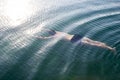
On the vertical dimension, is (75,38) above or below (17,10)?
below

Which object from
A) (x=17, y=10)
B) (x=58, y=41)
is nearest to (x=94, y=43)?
(x=58, y=41)

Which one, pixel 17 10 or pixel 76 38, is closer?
pixel 76 38

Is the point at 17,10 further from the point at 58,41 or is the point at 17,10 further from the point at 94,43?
the point at 94,43

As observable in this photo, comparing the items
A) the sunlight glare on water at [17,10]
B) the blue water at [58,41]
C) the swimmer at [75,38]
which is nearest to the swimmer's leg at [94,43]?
the swimmer at [75,38]

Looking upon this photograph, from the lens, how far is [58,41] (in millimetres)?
15789

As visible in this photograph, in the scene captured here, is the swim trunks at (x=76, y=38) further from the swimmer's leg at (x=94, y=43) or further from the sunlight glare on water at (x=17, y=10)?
the sunlight glare on water at (x=17, y=10)

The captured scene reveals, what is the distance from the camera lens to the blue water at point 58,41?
1370cm

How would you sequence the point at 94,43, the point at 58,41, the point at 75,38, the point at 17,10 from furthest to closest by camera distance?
1. the point at 17,10
2. the point at 75,38
3. the point at 58,41
4. the point at 94,43

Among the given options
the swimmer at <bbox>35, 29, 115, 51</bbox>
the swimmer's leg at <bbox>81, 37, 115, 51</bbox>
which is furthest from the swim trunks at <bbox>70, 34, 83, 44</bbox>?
the swimmer's leg at <bbox>81, 37, 115, 51</bbox>

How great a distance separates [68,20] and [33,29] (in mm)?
2309

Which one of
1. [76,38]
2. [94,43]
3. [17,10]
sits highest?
[17,10]

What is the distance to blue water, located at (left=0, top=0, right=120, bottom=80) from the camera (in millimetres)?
13695

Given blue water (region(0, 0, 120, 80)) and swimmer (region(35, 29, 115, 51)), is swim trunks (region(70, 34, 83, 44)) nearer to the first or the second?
swimmer (region(35, 29, 115, 51))

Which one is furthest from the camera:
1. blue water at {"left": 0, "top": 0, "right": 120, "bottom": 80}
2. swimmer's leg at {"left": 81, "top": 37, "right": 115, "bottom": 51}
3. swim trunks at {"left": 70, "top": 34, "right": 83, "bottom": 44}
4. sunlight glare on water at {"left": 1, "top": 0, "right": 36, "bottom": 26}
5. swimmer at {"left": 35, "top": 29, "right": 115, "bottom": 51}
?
sunlight glare on water at {"left": 1, "top": 0, "right": 36, "bottom": 26}
